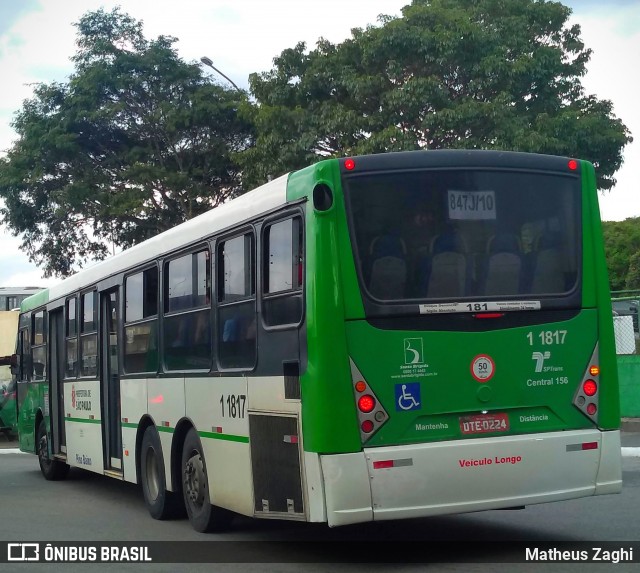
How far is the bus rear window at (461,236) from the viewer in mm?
8086

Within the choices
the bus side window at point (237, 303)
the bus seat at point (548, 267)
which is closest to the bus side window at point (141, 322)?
the bus side window at point (237, 303)

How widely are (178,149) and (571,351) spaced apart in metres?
28.5

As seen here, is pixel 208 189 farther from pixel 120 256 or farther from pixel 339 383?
pixel 339 383

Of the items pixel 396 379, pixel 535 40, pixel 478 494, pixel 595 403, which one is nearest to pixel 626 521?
pixel 595 403

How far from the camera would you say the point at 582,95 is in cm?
3481

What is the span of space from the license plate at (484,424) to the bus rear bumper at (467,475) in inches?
3.0

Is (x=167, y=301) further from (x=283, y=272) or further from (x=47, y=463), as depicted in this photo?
(x=47, y=463)

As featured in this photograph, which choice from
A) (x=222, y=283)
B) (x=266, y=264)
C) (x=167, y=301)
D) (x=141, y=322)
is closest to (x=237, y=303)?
(x=222, y=283)

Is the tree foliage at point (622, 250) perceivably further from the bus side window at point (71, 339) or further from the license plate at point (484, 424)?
the license plate at point (484, 424)

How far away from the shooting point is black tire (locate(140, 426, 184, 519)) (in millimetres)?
11453

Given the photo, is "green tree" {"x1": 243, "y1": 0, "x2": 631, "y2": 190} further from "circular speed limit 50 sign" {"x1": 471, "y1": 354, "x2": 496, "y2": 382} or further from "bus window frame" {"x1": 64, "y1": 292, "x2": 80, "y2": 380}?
"circular speed limit 50 sign" {"x1": 471, "y1": 354, "x2": 496, "y2": 382}

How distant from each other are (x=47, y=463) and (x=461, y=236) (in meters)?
10.7

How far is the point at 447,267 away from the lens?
8.18 meters

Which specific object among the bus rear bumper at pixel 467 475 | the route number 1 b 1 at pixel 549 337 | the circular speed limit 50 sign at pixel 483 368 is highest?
the route number 1 b 1 at pixel 549 337
